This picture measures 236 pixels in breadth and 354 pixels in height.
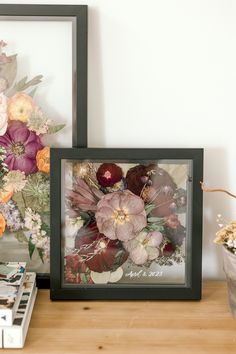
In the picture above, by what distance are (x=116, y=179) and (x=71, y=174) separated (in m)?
0.11

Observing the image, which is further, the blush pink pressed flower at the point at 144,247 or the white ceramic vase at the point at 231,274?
the blush pink pressed flower at the point at 144,247

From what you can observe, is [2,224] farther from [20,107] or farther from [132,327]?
[132,327]

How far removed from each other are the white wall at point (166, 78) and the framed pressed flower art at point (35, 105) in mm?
43

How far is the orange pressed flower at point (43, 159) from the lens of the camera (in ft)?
3.94

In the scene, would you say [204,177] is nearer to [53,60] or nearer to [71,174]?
[71,174]

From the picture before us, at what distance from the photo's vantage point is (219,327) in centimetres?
106

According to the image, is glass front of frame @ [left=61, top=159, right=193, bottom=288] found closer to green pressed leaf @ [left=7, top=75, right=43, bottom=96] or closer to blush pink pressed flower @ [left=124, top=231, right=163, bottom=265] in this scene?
blush pink pressed flower @ [left=124, top=231, right=163, bottom=265]

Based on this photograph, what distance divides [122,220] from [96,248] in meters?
0.09

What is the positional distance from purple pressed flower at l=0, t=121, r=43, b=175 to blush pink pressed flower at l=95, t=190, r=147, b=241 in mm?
192

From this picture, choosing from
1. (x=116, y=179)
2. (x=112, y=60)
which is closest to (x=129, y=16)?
(x=112, y=60)

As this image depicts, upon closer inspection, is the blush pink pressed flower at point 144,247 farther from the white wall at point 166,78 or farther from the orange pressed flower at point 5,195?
the orange pressed flower at point 5,195

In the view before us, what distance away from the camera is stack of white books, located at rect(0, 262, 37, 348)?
973 millimetres

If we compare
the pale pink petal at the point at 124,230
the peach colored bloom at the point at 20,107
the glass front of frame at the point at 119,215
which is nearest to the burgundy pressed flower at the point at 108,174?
the glass front of frame at the point at 119,215

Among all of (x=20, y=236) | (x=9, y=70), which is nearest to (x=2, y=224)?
(x=20, y=236)
